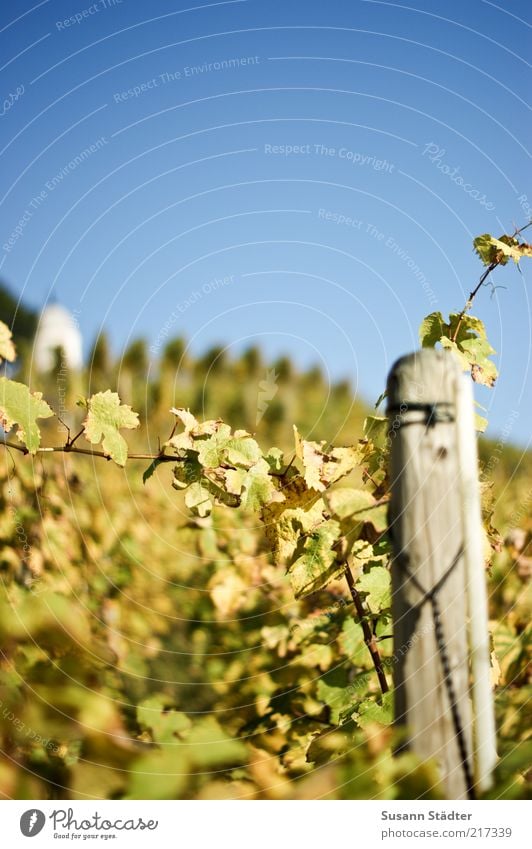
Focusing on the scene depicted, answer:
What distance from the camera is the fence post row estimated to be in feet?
3.10

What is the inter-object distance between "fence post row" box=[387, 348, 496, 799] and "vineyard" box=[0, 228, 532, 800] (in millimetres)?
67

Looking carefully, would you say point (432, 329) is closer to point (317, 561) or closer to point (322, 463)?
point (322, 463)

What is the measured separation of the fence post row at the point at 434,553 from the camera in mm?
944

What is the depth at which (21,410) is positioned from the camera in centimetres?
132

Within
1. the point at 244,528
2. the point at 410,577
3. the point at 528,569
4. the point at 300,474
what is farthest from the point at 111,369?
the point at 410,577

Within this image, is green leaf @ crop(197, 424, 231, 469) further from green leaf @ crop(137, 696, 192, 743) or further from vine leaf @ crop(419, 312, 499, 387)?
green leaf @ crop(137, 696, 192, 743)

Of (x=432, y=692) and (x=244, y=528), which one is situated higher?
(x=244, y=528)

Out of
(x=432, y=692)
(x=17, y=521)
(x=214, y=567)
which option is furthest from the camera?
(x=214, y=567)

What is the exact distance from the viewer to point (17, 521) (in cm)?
247

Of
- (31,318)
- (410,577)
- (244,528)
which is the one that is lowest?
(410,577)


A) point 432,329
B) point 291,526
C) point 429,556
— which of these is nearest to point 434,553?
point 429,556
